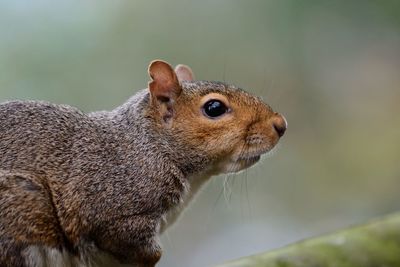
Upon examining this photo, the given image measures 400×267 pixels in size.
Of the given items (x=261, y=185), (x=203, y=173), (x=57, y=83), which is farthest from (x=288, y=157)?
(x=203, y=173)

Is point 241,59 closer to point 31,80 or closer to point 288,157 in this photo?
point 288,157

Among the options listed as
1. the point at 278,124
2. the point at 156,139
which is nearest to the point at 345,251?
the point at 278,124

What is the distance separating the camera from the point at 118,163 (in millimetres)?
3215

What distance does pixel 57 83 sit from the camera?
4.95 metres

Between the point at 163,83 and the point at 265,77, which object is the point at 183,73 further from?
the point at 265,77

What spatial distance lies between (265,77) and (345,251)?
2.62 meters

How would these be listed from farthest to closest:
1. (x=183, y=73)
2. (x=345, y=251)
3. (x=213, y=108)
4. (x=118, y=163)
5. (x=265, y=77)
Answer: (x=265, y=77) < (x=183, y=73) < (x=213, y=108) < (x=118, y=163) < (x=345, y=251)

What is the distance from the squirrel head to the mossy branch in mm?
443

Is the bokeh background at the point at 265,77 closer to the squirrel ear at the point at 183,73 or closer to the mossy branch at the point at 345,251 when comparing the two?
the squirrel ear at the point at 183,73

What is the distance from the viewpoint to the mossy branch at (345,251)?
8.95ft

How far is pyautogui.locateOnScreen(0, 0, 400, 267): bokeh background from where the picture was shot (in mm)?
4992

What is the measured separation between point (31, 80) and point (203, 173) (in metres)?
1.67

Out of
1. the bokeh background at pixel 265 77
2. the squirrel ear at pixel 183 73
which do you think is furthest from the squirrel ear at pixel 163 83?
the bokeh background at pixel 265 77

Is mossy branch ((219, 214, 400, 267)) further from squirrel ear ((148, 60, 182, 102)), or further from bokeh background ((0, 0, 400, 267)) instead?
bokeh background ((0, 0, 400, 267))
